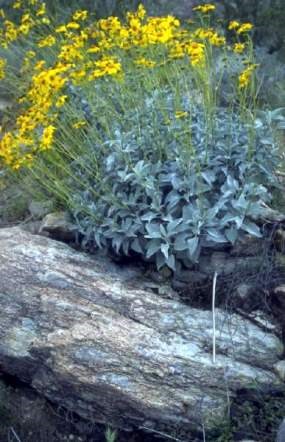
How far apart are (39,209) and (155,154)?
Answer: 2.90 ft

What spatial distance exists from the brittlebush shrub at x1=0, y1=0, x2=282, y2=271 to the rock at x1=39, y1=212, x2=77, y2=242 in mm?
94

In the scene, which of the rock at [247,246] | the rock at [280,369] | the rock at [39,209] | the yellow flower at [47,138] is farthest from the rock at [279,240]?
the rock at [39,209]

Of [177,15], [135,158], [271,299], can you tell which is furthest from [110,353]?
[177,15]

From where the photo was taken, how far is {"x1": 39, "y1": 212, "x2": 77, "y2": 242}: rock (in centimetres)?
436

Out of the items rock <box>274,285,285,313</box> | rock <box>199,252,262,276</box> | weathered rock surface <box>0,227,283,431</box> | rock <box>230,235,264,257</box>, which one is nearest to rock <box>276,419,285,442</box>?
weathered rock surface <box>0,227,283,431</box>

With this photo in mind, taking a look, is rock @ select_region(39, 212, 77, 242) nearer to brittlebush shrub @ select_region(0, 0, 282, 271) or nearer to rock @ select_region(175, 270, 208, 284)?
brittlebush shrub @ select_region(0, 0, 282, 271)

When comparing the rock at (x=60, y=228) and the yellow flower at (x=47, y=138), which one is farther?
the rock at (x=60, y=228)

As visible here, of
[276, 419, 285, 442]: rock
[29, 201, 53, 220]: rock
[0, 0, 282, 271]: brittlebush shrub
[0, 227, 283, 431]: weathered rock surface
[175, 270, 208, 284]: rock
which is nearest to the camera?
[276, 419, 285, 442]: rock

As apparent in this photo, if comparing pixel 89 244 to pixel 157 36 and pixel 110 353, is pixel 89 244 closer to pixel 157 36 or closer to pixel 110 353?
pixel 110 353

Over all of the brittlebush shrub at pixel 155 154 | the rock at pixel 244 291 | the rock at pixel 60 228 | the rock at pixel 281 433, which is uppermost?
the brittlebush shrub at pixel 155 154

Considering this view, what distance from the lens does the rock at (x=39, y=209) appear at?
457 centimetres

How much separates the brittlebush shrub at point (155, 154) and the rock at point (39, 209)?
0.34ft

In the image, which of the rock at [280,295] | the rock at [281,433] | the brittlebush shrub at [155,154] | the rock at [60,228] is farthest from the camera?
the rock at [60,228]

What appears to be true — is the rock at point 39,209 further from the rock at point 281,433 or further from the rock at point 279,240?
the rock at point 281,433
